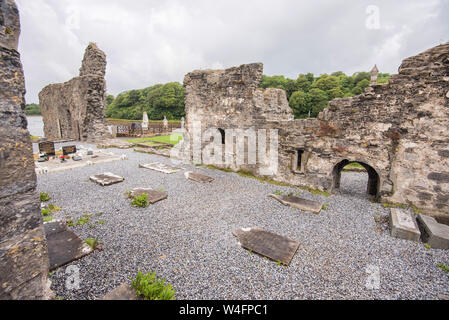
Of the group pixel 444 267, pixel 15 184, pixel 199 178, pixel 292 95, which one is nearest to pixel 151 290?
pixel 15 184

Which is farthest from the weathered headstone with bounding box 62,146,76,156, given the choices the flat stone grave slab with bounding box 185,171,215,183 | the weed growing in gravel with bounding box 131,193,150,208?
the weed growing in gravel with bounding box 131,193,150,208

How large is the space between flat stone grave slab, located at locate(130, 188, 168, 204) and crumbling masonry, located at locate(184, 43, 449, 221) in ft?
16.2

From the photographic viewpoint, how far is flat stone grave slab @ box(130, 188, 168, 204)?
679 centimetres

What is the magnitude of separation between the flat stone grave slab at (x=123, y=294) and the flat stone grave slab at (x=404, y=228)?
591 centimetres

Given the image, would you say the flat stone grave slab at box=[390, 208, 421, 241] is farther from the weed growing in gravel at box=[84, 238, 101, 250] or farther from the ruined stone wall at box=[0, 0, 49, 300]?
the ruined stone wall at box=[0, 0, 49, 300]

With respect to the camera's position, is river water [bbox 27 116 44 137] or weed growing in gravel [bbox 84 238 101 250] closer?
weed growing in gravel [bbox 84 238 101 250]

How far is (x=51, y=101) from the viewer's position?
2131 centimetres

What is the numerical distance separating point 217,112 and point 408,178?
320 inches

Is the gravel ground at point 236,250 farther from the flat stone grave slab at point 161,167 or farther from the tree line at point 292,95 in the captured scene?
the tree line at point 292,95

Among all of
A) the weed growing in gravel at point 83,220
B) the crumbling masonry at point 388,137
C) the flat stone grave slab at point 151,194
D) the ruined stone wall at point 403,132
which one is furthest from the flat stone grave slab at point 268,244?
the ruined stone wall at point 403,132

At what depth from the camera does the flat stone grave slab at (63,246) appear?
3.86 metres

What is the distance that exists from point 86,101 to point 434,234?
20512 millimetres

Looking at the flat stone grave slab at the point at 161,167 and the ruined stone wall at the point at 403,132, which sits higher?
the ruined stone wall at the point at 403,132

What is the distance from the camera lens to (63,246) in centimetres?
423
